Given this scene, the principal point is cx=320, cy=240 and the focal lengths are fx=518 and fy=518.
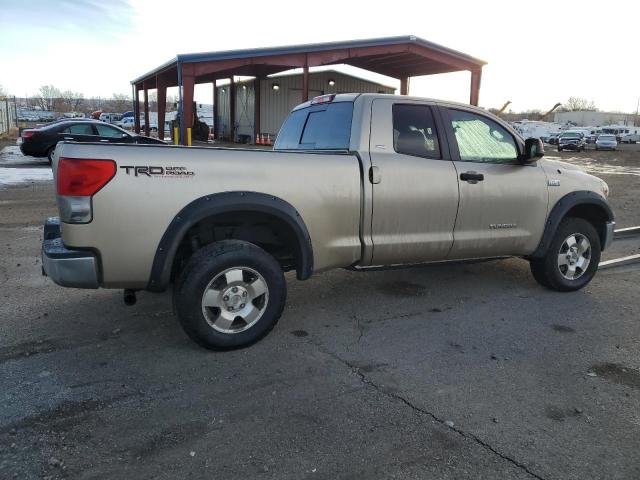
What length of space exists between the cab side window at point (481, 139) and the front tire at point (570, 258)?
3.39 feet

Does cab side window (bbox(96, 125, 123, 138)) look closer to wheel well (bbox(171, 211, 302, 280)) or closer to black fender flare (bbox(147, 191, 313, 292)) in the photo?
wheel well (bbox(171, 211, 302, 280))

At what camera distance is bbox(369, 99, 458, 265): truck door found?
4426 millimetres

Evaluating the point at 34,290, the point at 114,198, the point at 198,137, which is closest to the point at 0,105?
the point at 198,137

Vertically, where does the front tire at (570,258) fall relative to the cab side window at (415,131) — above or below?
below

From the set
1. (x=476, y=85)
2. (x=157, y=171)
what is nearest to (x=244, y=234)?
(x=157, y=171)

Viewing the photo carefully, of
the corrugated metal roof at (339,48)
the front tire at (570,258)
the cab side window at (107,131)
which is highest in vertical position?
the corrugated metal roof at (339,48)

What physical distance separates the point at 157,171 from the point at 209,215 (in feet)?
1.53

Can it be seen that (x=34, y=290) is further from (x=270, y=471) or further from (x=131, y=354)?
(x=270, y=471)

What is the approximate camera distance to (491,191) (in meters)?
4.95

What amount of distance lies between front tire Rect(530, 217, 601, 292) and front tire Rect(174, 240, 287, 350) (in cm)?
305

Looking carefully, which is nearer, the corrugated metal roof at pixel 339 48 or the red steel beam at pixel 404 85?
the corrugated metal roof at pixel 339 48

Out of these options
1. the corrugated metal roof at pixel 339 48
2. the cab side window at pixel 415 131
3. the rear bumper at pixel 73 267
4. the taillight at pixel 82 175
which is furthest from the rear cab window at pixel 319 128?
the corrugated metal roof at pixel 339 48

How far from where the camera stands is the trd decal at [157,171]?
3.41 meters

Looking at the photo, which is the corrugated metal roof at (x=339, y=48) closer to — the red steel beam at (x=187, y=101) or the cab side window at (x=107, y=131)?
the red steel beam at (x=187, y=101)
